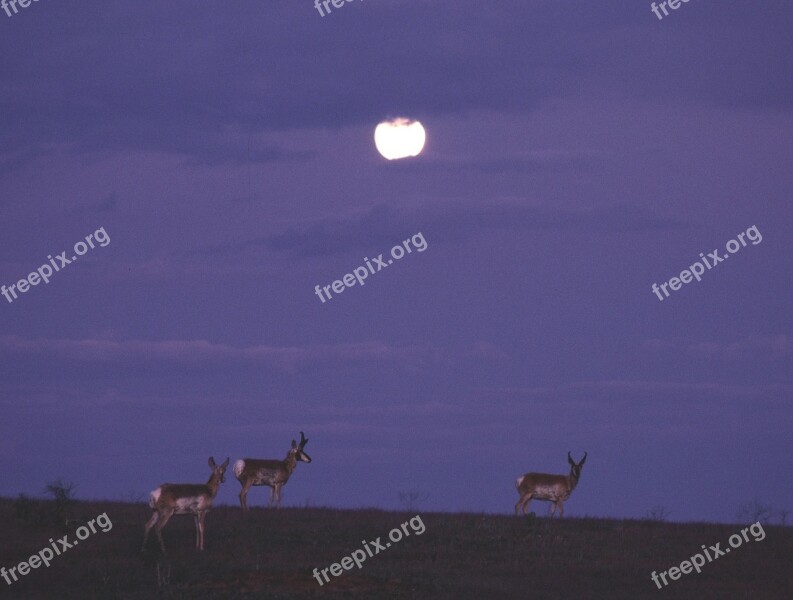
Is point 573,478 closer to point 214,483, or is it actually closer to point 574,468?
point 574,468

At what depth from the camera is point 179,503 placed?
29.8 meters

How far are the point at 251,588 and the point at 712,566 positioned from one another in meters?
11.5

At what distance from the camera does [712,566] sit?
30.2 m

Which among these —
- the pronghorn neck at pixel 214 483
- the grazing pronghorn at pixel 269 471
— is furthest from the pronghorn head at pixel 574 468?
the pronghorn neck at pixel 214 483

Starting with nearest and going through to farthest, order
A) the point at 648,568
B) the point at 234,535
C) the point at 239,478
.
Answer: the point at 648,568
the point at 234,535
the point at 239,478

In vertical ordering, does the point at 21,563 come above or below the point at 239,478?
below

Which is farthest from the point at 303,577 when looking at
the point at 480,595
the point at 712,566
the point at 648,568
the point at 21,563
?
the point at 712,566

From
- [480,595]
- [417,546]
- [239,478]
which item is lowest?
[480,595]

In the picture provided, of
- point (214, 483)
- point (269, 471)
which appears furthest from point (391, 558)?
point (269, 471)

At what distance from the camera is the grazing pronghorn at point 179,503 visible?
29625mm

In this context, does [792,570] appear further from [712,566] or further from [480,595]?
[480,595]

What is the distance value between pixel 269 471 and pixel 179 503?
754cm

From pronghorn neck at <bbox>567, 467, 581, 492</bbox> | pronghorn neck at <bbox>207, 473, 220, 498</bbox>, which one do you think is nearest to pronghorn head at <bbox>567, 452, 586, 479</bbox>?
pronghorn neck at <bbox>567, 467, 581, 492</bbox>

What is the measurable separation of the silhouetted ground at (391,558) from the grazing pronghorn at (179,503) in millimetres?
468
